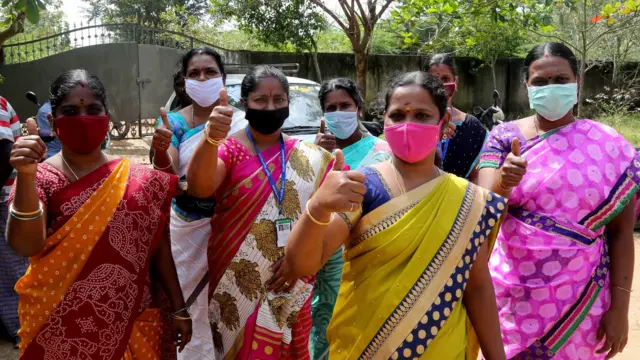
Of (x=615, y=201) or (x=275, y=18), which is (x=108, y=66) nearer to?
(x=275, y=18)

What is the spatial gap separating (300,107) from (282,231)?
373cm

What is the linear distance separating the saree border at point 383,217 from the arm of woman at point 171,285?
0.87m

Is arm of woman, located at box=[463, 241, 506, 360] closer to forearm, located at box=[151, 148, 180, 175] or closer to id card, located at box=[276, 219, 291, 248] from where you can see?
id card, located at box=[276, 219, 291, 248]

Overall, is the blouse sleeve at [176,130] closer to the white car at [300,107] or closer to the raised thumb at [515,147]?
the raised thumb at [515,147]

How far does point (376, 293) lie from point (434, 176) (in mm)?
479

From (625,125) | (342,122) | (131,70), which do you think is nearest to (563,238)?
(342,122)

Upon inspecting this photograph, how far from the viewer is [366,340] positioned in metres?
1.92

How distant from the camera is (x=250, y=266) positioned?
2.49 metres

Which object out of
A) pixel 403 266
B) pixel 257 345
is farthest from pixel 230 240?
pixel 403 266

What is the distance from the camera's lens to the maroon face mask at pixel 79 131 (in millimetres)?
2221

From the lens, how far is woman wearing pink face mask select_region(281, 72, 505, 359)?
1896 millimetres

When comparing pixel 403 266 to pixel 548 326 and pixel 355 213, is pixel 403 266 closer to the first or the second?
pixel 355 213

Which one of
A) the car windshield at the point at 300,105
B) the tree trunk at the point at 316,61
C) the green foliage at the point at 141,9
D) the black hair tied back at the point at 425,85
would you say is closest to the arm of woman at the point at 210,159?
the black hair tied back at the point at 425,85

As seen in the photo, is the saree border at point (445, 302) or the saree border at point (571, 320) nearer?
the saree border at point (445, 302)
